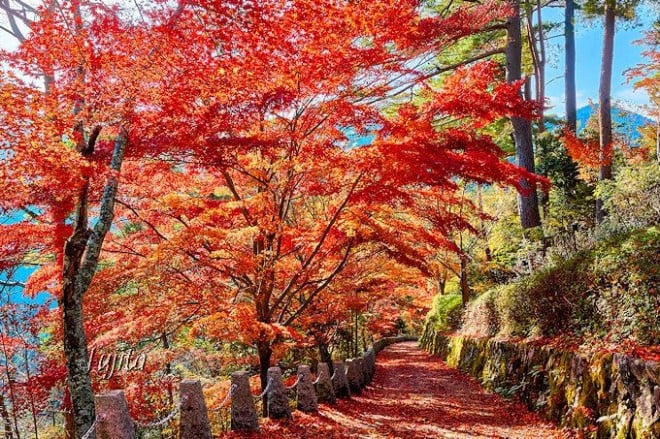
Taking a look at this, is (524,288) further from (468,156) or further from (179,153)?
(179,153)

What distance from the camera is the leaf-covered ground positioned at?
7602 mm

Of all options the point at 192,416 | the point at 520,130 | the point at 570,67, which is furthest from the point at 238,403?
the point at 570,67

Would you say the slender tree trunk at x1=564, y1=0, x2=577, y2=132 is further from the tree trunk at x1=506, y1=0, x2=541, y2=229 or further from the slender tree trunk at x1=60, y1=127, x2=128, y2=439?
the slender tree trunk at x1=60, y1=127, x2=128, y2=439

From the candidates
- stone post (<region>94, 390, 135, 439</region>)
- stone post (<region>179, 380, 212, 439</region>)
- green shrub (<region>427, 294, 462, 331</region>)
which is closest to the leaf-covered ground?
stone post (<region>179, 380, 212, 439</region>)

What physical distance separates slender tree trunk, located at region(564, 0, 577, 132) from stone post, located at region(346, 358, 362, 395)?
13.6m

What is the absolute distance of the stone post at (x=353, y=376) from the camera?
12.5 m

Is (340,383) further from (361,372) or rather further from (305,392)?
(305,392)

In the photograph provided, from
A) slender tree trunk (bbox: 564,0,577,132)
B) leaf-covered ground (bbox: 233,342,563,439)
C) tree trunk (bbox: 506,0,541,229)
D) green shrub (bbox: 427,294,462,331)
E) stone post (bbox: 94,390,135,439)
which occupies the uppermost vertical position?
slender tree trunk (bbox: 564,0,577,132)

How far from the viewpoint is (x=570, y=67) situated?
19922 mm

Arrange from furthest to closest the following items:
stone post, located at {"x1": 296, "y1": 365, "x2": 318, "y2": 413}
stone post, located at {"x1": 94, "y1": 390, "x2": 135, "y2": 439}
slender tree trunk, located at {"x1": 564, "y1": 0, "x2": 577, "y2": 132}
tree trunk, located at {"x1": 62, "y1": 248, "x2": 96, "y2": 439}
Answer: slender tree trunk, located at {"x1": 564, "y1": 0, "x2": 577, "y2": 132}
stone post, located at {"x1": 296, "y1": 365, "x2": 318, "y2": 413}
tree trunk, located at {"x1": 62, "y1": 248, "x2": 96, "y2": 439}
stone post, located at {"x1": 94, "y1": 390, "x2": 135, "y2": 439}

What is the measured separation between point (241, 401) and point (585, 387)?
15.9 feet

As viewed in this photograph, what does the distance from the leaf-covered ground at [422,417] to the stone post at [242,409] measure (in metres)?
0.18

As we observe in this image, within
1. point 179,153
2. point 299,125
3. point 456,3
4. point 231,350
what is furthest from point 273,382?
point 456,3

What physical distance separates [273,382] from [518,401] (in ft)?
15.9
